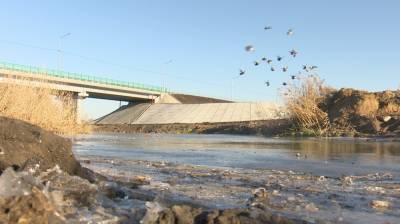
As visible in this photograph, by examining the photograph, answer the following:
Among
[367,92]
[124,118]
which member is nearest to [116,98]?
[124,118]

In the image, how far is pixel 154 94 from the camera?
10662 centimetres

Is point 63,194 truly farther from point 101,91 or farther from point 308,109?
point 101,91

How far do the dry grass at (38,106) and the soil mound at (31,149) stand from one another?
19.6 metres

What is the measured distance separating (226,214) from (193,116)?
287ft

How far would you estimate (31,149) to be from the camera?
756 centimetres

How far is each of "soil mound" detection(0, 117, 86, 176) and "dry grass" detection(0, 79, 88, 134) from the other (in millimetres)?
19643

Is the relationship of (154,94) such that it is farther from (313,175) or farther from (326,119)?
(313,175)

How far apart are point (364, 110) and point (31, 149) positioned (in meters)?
40.0

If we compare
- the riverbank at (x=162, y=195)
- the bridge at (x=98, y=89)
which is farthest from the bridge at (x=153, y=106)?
the riverbank at (x=162, y=195)

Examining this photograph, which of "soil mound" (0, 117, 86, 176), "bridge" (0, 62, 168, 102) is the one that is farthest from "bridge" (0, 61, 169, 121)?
"soil mound" (0, 117, 86, 176)

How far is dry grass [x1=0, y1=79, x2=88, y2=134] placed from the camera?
1134 inches

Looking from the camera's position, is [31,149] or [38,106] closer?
[31,149]

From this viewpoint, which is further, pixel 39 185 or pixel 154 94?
pixel 154 94

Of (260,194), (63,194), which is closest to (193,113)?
(260,194)
